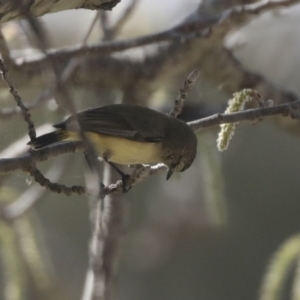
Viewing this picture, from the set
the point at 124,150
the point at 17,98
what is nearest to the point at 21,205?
the point at 124,150

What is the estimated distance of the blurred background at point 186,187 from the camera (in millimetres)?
779

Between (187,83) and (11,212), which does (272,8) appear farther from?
(11,212)

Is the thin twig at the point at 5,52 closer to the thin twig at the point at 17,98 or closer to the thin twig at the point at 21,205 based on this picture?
the thin twig at the point at 17,98

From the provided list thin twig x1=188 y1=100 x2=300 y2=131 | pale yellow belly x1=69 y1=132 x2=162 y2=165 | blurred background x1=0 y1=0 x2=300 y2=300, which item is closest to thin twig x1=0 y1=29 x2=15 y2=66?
blurred background x1=0 y1=0 x2=300 y2=300

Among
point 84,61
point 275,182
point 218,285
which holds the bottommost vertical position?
point 218,285

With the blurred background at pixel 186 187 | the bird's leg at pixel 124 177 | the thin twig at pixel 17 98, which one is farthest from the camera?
the blurred background at pixel 186 187

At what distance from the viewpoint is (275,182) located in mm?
1329

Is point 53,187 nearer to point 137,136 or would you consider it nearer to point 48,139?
point 48,139

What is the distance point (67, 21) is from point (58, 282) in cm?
55

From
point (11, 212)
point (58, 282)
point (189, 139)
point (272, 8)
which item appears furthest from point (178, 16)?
point (58, 282)

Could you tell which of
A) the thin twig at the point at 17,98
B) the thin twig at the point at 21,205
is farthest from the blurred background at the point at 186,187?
the thin twig at the point at 17,98

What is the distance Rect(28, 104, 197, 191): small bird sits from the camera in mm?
597

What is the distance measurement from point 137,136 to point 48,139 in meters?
0.14

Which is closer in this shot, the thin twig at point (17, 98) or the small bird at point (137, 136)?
the thin twig at point (17, 98)
